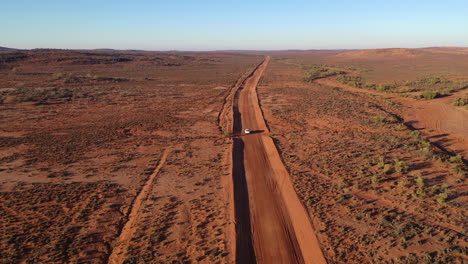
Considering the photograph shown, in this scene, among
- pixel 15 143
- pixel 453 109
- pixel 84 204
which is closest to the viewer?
pixel 84 204

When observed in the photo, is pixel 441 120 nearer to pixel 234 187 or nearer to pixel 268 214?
pixel 234 187

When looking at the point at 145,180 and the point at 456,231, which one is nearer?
the point at 456,231

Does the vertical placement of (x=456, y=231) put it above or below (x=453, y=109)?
below

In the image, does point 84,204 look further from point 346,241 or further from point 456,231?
point 456,231

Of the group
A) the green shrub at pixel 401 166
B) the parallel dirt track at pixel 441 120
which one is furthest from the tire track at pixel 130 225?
the parallel dirt track at pixel 441 120

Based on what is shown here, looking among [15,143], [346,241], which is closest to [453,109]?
[346,241]

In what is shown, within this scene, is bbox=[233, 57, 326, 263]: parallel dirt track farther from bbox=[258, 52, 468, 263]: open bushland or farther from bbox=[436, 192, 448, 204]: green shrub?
bbox=[436, 192, 448, 204]: green shrub

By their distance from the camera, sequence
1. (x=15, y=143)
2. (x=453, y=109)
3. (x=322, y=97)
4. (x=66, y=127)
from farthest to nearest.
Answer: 1. (x=322, y=97)
2. (x=453, y=109)
3. (x=66, y=127)
4. (x=15, y=143)
